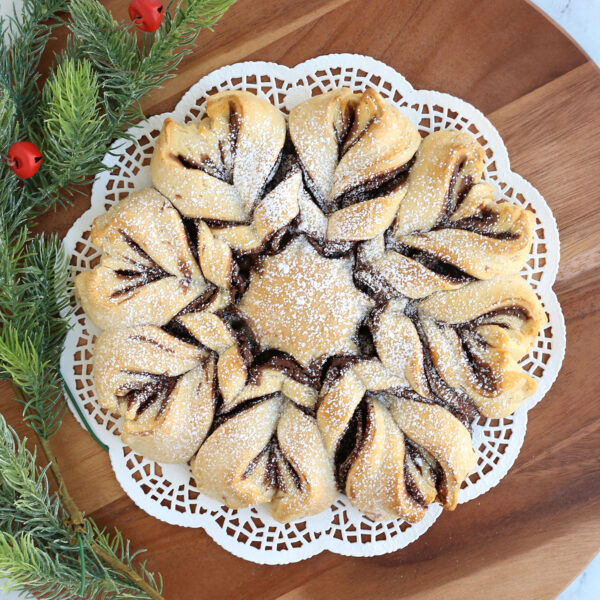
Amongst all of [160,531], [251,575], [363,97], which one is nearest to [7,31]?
[363,97]

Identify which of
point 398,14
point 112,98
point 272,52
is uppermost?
point 398,14

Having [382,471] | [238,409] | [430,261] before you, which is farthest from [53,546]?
[430,261]

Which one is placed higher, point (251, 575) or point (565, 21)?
point (565, 21)

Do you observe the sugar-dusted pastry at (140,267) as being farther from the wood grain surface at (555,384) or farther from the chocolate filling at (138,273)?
the wood grain surface at (555,384)

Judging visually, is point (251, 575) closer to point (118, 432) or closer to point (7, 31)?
point (118, 432)

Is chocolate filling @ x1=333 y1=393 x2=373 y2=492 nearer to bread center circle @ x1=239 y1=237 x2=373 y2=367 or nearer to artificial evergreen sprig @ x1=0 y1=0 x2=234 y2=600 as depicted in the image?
bread center circle @ x1=239 y1=237 x2=373 y2=367

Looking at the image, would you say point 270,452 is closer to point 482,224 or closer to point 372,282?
point 372,282
